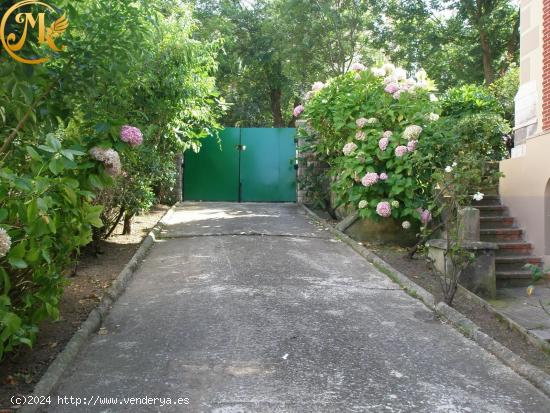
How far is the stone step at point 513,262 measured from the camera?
863cm

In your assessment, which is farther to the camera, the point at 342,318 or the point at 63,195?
the point at 342,318

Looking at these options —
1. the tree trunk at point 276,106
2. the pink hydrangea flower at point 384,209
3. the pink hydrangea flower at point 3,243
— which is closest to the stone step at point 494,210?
the pink hydrangea flower at point 384,209

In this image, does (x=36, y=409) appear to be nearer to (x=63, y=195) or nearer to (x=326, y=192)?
(x=63, y=195)

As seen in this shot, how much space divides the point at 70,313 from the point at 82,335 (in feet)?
2.44

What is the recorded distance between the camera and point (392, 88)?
9203 mm

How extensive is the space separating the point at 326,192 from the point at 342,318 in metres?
8.09

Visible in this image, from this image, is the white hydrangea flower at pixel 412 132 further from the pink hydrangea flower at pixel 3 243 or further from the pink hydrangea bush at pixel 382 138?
the pink hydrangea flower at pixel 3 243

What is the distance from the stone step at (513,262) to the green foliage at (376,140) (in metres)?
1.52

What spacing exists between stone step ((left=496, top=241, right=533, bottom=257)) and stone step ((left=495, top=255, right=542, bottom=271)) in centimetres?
21

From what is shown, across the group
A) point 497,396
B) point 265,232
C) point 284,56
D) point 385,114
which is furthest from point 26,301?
point 284,56

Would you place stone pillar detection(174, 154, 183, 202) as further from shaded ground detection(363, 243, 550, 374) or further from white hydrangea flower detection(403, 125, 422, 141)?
white hydrangea flower detection(403, 125, 422, 141)

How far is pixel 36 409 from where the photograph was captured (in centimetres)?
344

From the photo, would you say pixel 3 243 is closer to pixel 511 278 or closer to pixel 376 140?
pixel 376 140

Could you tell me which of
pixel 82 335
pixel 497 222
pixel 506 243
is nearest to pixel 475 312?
pixel 506 243
